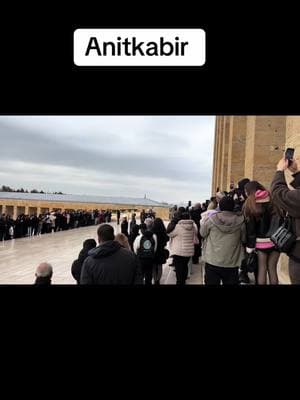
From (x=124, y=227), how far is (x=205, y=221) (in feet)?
30.2

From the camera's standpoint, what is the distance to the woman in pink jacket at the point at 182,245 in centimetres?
567

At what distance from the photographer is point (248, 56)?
2092 millimetres

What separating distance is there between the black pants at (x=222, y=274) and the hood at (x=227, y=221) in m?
0.41

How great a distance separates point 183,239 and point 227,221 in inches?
79.9

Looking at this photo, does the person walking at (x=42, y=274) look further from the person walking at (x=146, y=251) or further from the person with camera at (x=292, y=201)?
the person walking at (x=146, y=251)

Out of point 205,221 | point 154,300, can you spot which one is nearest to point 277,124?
point 205,221

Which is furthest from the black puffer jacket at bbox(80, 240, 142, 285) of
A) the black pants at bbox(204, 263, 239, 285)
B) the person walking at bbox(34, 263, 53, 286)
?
the black pants at bbox(204, 263, 239, 285)

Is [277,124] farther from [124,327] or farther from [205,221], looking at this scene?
[124,327]

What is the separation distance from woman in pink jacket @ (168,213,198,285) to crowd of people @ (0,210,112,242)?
1255cm

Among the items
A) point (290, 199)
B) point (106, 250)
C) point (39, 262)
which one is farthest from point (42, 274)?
point (39, 262)

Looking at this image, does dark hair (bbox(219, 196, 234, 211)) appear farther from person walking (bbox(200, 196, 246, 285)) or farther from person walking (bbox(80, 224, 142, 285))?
person walking (bbox(80, 224, 142, 285))

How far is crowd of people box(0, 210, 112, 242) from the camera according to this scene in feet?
55.9

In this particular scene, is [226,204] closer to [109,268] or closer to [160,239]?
[109,268]

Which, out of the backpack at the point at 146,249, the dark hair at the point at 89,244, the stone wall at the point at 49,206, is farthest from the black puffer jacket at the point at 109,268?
the stone wall at the point at 49,206
